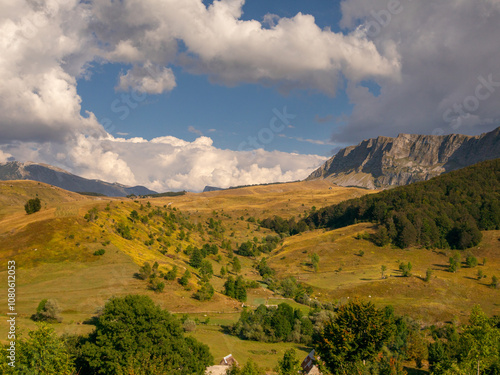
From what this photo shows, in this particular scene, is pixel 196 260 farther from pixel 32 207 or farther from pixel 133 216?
pixel 32 207

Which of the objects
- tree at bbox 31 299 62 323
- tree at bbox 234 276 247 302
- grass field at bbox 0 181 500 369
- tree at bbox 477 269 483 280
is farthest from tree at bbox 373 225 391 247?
tree at bbox 31 299 62 323

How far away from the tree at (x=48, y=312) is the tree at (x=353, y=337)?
45459mm

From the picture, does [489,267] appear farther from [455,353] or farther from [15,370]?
[15,370]

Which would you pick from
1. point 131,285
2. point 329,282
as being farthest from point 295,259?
point 131,285

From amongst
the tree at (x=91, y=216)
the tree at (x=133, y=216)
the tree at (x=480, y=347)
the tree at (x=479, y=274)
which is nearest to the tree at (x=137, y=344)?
the tree at (x=480, y=347)

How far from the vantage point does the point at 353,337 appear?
34531mm

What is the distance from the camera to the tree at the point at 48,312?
2125 inches

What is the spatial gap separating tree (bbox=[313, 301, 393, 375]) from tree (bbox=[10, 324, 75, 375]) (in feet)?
85.9

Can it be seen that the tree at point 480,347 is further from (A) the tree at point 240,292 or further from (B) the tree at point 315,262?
(B) the tree at point 315,262

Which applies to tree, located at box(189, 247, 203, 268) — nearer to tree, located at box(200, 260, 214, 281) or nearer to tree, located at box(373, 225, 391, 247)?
tree, located at box(200, 260, 214, 281)

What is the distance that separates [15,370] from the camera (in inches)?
1029

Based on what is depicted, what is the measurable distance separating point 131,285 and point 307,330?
4048 centimetres

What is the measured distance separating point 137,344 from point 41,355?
33.5ft

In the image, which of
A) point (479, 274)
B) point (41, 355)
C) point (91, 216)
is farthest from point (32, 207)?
point (479, 274)
